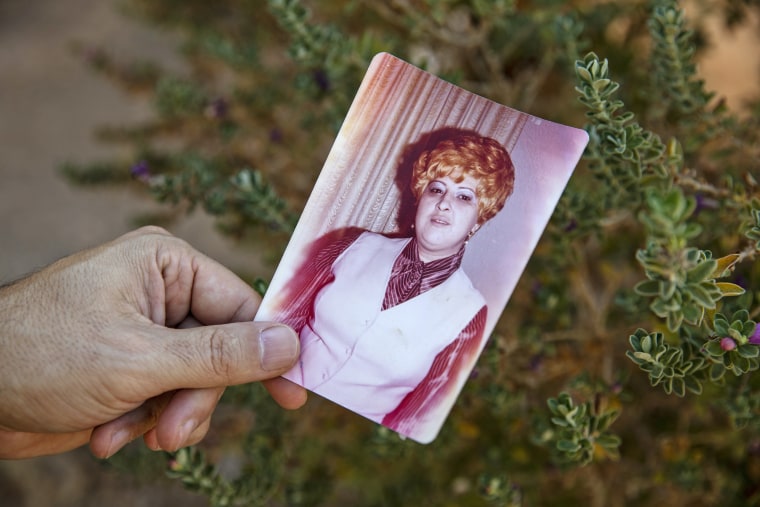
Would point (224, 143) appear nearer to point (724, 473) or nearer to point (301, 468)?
point (301, 468)

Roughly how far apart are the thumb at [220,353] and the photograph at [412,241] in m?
0.05

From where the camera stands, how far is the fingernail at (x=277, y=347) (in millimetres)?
1001

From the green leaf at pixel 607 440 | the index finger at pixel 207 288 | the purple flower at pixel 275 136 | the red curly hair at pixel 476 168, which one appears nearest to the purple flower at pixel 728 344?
the green leaf at pixel 607 440

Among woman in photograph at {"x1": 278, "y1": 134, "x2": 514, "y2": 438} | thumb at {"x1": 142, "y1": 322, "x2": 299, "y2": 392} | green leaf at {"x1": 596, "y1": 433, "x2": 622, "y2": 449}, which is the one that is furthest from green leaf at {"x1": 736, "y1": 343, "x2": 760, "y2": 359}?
thumb at {"x1": 142, "y1": 322, "x2": 299, "y2": 392}

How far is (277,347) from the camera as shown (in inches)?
39.5

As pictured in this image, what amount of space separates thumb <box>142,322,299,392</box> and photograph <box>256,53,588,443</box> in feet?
0.16

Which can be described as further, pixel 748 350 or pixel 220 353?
pixel 220 353

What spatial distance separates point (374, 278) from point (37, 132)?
375 cm

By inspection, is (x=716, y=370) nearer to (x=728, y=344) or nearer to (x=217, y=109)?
(x=728, y=344)

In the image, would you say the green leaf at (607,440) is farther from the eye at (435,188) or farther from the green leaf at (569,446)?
the eye at (435,188)

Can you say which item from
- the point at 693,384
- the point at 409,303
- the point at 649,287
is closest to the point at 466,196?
the point at 409,303

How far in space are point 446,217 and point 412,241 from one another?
0.22 feet

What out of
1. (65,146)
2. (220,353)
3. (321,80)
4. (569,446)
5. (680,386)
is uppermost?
(321,80)

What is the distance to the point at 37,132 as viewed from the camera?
13.3 feet
